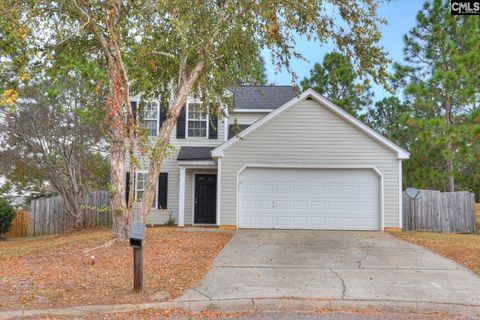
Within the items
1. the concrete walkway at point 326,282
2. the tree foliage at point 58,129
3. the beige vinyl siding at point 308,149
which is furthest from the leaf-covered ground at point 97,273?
the tree foliage at point 58,129

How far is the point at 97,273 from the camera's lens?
25.8 feet

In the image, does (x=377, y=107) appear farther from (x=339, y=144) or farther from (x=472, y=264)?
(x=472, y=264)

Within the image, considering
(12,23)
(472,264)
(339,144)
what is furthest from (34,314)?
(339,144)

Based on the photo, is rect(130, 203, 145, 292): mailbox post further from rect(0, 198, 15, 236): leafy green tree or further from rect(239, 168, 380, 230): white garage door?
rect(0, 198, 15, 236): leafy green tree

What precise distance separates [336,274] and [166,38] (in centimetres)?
750

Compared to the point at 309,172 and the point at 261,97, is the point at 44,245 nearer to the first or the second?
the point at 309,172

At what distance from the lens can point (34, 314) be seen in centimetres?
569

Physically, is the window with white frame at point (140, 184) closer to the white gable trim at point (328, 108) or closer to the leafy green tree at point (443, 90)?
the white gable trim at point (328, 108)

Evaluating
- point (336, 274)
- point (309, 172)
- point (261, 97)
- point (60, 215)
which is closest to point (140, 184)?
point (60, 215)

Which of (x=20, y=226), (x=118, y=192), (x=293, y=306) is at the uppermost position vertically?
(x=118, y=192)

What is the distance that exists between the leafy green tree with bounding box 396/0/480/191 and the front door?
8.09m

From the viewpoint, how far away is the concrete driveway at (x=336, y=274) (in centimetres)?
662

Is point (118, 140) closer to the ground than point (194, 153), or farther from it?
closer to the ground

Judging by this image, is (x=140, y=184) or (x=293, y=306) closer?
(x=293, y=306)
